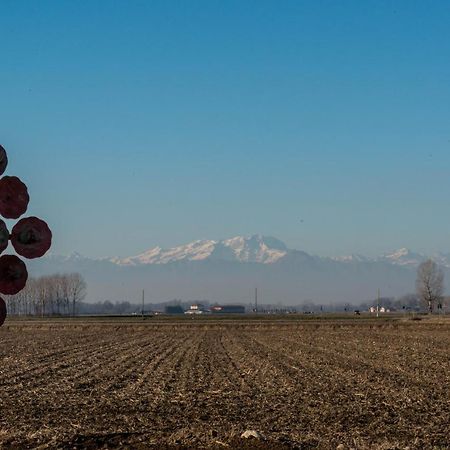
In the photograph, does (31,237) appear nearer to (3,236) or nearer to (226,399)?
(3,236)

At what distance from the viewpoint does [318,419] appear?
1568 centimetres

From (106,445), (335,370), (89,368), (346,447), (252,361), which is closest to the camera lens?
(106,445)

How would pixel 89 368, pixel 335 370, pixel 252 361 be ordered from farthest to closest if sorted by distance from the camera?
pixel 252 361, pixel 89 368, pixel 335 370

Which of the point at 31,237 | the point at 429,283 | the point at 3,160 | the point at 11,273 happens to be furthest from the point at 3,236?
the point at 429,283

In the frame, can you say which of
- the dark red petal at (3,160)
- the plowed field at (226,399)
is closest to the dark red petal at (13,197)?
the dark red petal at (3,160)

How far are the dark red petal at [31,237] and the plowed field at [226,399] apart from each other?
581cm

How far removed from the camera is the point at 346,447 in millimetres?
12031

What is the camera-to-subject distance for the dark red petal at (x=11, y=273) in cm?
529

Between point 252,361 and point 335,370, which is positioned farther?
point 252,361

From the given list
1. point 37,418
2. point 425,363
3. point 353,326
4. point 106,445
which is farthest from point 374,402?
point 353,326

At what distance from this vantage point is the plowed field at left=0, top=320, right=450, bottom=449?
1283 centimetres

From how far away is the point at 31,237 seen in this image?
514 cm

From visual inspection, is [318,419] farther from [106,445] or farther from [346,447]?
[106,445]

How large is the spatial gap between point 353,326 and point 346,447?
6244 centimetres
